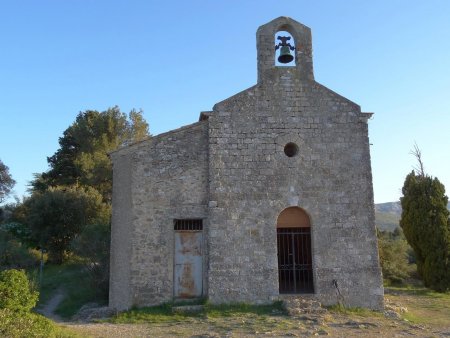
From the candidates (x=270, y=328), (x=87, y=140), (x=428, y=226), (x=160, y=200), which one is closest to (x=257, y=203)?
(x=160, y=200)

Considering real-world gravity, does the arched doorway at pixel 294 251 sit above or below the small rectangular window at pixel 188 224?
below

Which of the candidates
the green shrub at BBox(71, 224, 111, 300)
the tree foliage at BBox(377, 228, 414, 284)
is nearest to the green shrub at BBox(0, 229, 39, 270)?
the green shrub at BBox(71, 224, 111, 300)

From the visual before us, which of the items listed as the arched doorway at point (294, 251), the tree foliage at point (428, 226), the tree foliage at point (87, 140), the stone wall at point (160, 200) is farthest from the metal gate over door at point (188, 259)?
the tree foliage at point (87, 140)

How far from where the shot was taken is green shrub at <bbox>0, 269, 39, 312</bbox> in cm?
864

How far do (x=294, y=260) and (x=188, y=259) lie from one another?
2.97m

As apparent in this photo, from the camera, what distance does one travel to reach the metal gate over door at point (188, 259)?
12.0 meters

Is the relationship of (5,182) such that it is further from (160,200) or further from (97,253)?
(160,200)

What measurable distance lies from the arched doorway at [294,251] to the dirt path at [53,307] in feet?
21.9

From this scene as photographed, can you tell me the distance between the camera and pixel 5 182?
39.4m

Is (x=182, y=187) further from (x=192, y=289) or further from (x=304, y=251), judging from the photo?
(x=304, y=251)

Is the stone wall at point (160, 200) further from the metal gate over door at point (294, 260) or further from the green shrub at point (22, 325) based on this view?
the green shrub at point (22, 325)

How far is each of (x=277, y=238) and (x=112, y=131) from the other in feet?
70.8

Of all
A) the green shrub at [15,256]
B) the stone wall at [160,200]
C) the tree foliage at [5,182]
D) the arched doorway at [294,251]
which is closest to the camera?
the stone wall at [160,200]

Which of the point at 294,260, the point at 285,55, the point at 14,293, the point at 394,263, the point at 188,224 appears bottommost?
the point at 14,293
